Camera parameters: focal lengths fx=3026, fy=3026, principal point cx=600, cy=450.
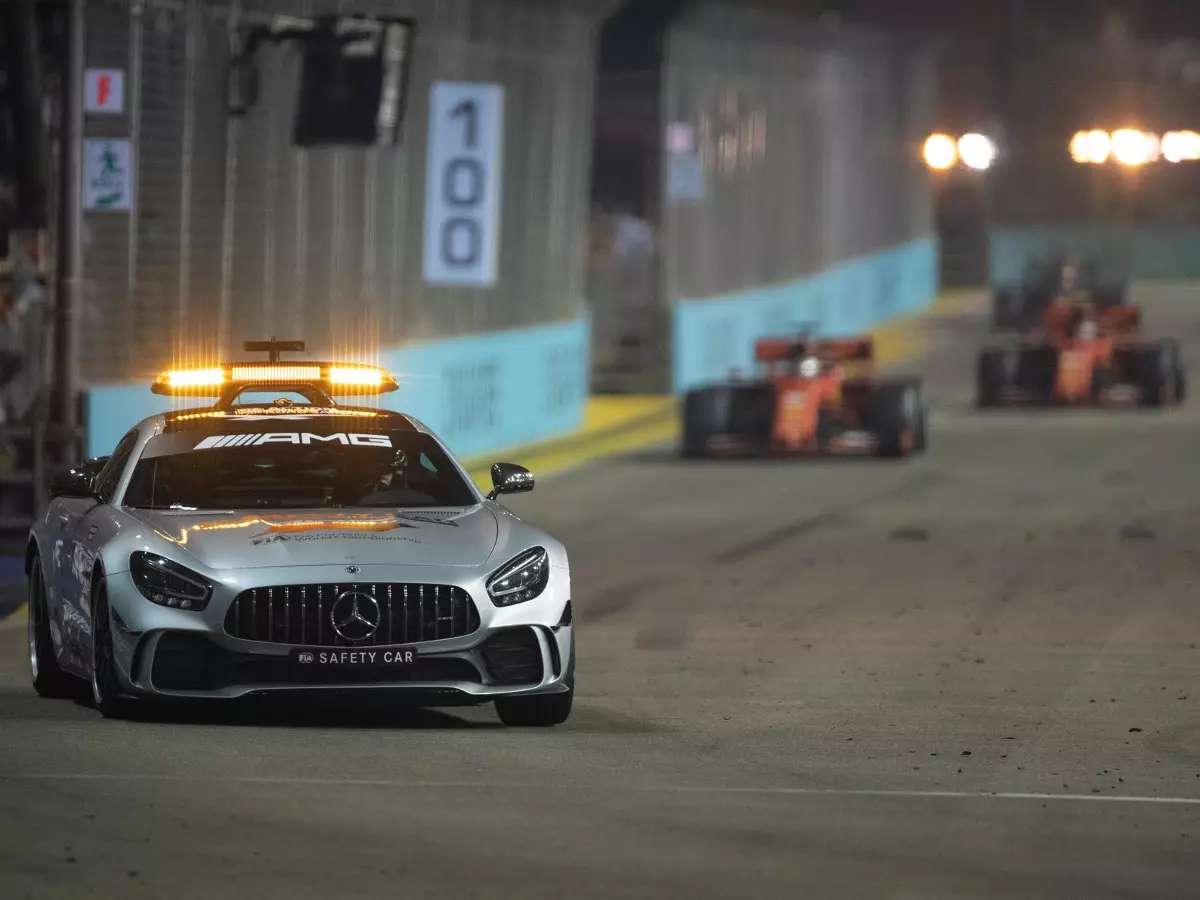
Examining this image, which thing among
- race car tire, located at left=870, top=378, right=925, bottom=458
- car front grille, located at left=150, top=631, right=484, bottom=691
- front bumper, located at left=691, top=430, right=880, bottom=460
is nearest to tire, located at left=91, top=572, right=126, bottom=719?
car front grille, located at left=150, top=631, right=484, bottom=691

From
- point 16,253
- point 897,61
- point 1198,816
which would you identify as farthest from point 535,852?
point 897,61

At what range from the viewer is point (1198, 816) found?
952 cm

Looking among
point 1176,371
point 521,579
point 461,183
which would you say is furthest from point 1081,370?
point 521,579

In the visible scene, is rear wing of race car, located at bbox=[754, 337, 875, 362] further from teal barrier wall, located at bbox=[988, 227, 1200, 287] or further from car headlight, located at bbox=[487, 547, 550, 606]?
teal barrier wall, located at bbox=[988, 227, 1200, 287]

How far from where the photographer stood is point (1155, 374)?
36.7 meters

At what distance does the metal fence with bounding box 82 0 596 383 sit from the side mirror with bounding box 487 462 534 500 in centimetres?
962

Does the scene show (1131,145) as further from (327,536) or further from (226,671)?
(226,671)

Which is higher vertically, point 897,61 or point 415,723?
point 897,61

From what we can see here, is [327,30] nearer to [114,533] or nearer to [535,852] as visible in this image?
[114,533]

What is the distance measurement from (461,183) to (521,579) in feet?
54.7

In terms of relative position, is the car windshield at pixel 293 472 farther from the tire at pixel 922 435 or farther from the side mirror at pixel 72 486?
the tire at pixel 922 435

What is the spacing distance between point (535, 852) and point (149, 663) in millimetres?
2758

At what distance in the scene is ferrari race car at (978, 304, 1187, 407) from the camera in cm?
3662

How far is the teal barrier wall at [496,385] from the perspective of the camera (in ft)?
90.4
